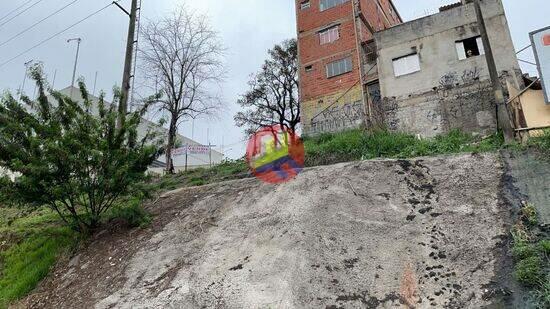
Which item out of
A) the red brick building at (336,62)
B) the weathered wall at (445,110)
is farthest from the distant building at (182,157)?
the weathered wall at (445,110)

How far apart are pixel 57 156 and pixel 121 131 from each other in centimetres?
173

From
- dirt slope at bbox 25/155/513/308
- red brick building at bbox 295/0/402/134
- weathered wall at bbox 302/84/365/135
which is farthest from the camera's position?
red brick building at bbox 295/0/402/134

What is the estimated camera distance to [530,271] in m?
6.78

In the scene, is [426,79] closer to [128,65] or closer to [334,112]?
[334,112]

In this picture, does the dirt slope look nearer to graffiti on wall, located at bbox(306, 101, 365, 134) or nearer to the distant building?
graffiti on wall, located at bbox(306, 101, 365, 134)

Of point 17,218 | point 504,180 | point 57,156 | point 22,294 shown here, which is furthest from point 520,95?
point 17,218

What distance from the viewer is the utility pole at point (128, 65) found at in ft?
42.4

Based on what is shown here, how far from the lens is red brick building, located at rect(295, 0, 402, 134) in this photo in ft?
76.3

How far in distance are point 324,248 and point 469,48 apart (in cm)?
1548

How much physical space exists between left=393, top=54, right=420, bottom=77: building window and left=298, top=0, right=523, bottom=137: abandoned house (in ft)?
0.15

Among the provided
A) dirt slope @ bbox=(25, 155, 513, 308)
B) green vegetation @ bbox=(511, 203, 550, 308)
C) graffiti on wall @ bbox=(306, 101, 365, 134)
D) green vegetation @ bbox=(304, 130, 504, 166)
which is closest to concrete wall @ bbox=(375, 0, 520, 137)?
graffiti on wall @ bbox=(306, 101, 365, 134)

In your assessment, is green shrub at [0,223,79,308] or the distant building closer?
green shrub at [0,223,79,308]

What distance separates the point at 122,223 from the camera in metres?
12.2

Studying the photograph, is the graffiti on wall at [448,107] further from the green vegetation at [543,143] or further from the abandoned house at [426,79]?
the green vegetation at [543,143]
